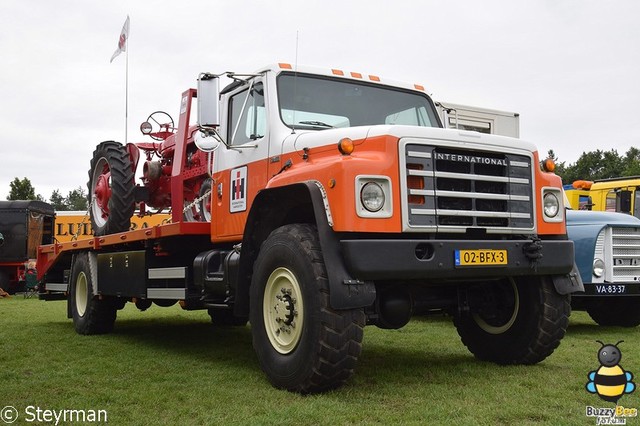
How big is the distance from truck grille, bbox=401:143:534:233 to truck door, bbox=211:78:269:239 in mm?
1623

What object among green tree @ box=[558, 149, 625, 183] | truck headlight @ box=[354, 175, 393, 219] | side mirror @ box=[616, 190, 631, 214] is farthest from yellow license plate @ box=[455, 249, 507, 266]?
green tree @ box=[558, 149, 625, 183]

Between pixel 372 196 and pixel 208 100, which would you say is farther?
pixel 208 100

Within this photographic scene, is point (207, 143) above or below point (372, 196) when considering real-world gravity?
above

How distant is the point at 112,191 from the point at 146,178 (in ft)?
1.73

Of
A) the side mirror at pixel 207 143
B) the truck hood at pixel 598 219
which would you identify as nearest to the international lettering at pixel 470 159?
the side mirror at pixel 207 143

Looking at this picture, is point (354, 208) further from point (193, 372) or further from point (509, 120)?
point (509, 120)

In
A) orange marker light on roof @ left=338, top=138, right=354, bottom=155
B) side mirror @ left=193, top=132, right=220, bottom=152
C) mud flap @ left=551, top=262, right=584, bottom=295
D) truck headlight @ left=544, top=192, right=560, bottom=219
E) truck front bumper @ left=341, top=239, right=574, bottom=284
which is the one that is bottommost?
mud flap @ left=551, top=262, right=584, bottom=295

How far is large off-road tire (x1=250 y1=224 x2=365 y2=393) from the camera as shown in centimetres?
493

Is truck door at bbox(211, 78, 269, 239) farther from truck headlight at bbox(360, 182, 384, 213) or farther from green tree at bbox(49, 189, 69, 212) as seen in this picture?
green tree at bbox(49, 189, 69, 212)

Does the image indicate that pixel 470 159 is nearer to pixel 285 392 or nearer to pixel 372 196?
pixel 372 196

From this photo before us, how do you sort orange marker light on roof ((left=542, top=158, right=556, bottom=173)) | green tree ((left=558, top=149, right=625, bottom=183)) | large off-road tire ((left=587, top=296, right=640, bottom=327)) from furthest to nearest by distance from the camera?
green tree ((left=558, top=149, right=625, bottom=183)) → large off-road tire ((left=587, top=296, right=640, bottom=327)) → orange marker light on roof ((left=542, top=158, right=556, bottom=173))

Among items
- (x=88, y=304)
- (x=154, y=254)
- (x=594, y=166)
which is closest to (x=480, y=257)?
(x=154, y=254)

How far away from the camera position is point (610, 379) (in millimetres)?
5094

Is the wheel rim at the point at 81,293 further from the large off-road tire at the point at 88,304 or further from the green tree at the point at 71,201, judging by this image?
the green tree at the point at 71,201
